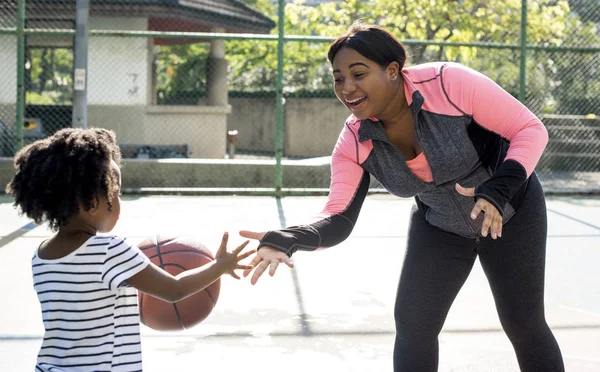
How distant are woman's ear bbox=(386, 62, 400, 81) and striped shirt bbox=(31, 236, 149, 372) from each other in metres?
1.28

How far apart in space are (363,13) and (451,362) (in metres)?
15.1

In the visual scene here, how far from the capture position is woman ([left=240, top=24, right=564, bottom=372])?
349cm

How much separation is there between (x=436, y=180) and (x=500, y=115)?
1.24 feet

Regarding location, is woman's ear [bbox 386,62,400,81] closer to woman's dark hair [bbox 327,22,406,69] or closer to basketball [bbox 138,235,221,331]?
woman's dark hair [bbox 327,22,406,69]

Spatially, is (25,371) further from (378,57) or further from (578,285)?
(578,285)

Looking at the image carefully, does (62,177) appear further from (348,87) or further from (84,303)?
(348,87)

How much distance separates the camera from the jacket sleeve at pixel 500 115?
11.0ft

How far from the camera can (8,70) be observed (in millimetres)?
16984

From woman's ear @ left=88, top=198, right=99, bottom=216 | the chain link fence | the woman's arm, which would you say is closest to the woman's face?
the woman's arm

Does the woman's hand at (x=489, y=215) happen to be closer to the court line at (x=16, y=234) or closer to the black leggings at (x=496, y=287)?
the black leggings at (x=496, y=287)

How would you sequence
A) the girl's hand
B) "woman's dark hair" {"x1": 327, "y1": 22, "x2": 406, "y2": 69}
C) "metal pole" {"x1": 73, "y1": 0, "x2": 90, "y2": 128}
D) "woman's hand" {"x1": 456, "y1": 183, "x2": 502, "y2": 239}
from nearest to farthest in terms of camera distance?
1. "woman's hand" {"x1": 456, "y1": 183, "x2": 502, "y2": 239}
2. the girl's hand
3. "woman's dark hair" {"x1": 327, "y1": 22, "x2": 406, "y2": 69}
4. "metal pole" {"x1": 73, "y1": 0, "x2": 90, "y2": 128}

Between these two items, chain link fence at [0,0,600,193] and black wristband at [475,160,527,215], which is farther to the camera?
chain link fence at [0,0,600,193]

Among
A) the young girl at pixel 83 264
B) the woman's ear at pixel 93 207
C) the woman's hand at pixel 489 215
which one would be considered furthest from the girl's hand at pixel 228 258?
the woman's hand at pixel 489 215

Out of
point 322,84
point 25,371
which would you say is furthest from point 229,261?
point 322,84
